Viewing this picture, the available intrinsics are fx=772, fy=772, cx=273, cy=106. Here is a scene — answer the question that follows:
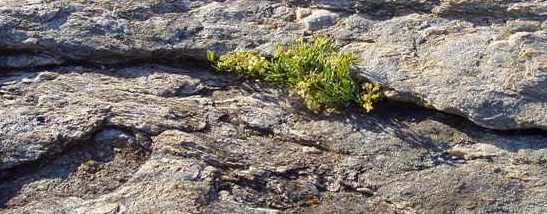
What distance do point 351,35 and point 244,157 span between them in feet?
5.21

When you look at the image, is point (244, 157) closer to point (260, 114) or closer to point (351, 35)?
point (260, 114)

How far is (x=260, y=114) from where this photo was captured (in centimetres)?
615

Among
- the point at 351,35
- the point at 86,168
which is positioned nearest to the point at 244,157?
the point at 86,168

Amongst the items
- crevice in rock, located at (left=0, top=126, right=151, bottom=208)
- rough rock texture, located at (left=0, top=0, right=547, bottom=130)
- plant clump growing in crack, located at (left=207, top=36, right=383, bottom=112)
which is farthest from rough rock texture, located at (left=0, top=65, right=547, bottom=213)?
rough rock texture, located at (left=0, top=0, right=547, bottom=130)

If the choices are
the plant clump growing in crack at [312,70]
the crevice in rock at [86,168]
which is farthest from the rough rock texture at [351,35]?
the crevice in rock at [86,168]

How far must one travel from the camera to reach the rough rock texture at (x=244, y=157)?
5438 mm

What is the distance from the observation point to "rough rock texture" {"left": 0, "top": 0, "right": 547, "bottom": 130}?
19.9 feet

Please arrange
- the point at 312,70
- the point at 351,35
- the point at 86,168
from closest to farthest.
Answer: the point at 86,168
the point at 312,70
the point at 351,35

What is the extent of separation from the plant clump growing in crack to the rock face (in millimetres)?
107

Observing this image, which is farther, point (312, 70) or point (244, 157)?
point (312, 70)

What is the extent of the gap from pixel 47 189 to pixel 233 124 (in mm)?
1484

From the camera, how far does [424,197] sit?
548cm

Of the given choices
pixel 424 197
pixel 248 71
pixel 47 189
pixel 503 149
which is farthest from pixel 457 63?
pixel 47 189

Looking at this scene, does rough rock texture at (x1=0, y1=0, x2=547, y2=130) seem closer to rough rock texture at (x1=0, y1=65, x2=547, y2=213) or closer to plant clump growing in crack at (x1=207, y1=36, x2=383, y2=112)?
plant clump growing in crack at (x1=207, y1=36, x2=383, y2=112)
